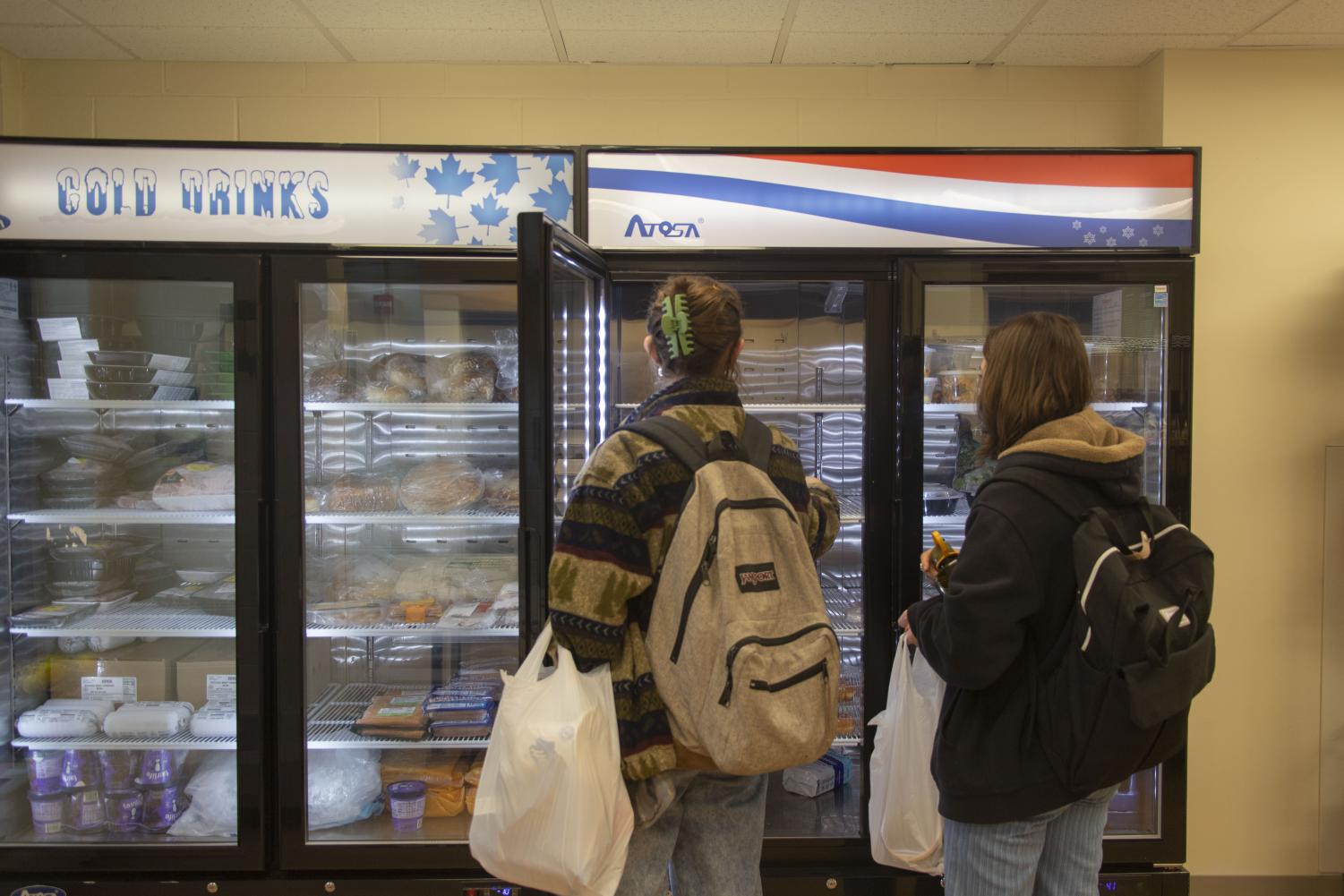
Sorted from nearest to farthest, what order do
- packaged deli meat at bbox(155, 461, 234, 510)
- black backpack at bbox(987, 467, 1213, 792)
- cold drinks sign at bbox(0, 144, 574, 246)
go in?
black backpack at bbox(987, 467, 1213, 792) < cold drinks sign at bbox(0, 144, 574, 246) < packaged deli meat at bbox(155, 461, 234, 510)

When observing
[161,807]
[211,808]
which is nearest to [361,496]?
[211,808]

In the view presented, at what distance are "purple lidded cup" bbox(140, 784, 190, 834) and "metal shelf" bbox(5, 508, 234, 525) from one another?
0.92 metres

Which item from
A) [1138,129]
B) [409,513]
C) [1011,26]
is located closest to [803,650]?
[409,513]

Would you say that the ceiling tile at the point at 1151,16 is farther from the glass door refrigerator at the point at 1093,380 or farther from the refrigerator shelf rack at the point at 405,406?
the refrigerator shelf rack at the point at 405,406

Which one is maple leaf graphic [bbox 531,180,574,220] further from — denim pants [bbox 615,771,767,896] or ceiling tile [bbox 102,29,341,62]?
denim pants [bbox 615,771,767,896]

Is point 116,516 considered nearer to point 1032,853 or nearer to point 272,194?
point 272,194

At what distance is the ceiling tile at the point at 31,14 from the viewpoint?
9.15 ft

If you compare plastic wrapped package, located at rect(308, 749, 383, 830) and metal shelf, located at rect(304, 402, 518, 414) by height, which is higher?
metal shelf, located at rect(304, 402, 518, 414)

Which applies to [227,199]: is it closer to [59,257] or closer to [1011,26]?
[59,257]

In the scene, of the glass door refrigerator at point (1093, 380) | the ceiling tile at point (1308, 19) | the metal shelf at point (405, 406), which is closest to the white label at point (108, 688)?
the metal shelf at point (405, 406)

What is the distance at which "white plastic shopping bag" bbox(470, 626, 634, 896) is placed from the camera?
5.00 feet

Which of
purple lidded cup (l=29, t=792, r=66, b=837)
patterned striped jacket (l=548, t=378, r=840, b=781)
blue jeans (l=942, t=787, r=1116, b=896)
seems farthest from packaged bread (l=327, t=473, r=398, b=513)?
blue jeans (l=942, t=787, r=1116, b=896)

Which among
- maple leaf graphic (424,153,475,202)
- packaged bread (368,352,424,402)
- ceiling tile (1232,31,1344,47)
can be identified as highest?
ceiling tile (1232,31,1344,47)

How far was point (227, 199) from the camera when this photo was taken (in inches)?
102
